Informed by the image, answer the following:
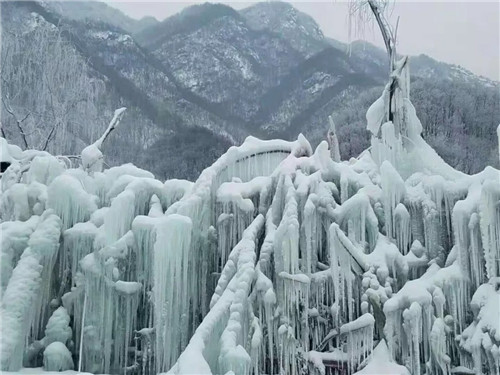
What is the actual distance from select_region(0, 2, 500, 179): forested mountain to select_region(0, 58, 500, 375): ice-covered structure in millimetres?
8966

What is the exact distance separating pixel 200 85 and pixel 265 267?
29266mm

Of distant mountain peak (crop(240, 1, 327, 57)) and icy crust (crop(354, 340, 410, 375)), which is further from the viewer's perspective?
distant mountain peak (crop(240, 1, 327, 57))

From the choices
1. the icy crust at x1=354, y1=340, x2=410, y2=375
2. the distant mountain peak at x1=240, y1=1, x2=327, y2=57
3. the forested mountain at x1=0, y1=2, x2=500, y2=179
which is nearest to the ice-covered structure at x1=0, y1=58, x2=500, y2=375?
the icy crust at x1=354, y1=340, x2=410, y2=375

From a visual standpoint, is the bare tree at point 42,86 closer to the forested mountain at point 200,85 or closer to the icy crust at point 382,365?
the forested mountain at point 200,85

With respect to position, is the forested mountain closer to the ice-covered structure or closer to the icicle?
the ice-covered structure

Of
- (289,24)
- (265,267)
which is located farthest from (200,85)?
(265,267)

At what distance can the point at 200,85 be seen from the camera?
33.3 metres

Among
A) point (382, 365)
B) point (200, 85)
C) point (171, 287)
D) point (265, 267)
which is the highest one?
point (200, 85)

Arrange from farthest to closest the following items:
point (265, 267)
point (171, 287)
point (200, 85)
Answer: point (200, 85) → point (265, 267) → point (171, 287)

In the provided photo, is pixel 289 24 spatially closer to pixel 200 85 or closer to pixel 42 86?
pixel 200 85

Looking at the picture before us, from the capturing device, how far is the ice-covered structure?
15.5ft

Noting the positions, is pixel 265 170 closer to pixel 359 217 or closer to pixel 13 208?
pixel 359 217

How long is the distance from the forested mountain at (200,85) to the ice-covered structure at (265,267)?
29.4ft

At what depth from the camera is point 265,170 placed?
6316mm
